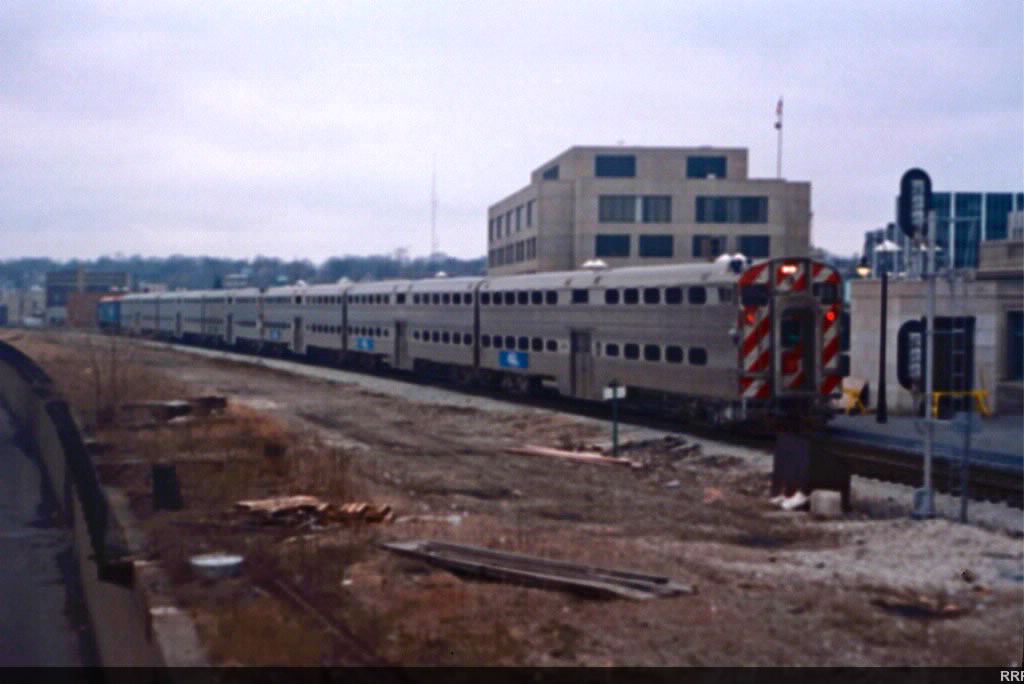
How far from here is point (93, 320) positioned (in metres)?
111

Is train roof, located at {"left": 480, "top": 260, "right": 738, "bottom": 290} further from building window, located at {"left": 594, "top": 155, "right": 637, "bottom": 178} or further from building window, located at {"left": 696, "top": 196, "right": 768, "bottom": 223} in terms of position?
building window, located at {"left": 594, "top": 155, "right": 637, "bottom": 178}

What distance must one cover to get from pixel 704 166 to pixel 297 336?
121 ft

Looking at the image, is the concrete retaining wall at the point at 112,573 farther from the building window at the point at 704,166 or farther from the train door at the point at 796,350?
the building window at the point at 704,166

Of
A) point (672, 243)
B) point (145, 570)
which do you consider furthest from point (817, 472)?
point (672, 243)

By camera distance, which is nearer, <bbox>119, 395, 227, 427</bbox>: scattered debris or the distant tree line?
<bbox>119, 395, 227, 427</bbox>: scattered debris

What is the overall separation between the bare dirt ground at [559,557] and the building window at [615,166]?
5951 cm

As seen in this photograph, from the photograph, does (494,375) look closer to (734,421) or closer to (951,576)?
(734,421)

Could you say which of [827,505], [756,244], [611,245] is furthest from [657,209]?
[827,505]

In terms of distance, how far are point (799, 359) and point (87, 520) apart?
46.2ft

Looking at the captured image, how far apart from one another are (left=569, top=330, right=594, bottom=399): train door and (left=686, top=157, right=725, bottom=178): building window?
5253 cm

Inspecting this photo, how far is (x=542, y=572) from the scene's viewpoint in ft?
35.9

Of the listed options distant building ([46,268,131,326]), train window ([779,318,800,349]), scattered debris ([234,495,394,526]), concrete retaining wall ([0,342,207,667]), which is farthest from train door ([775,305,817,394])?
distant building ([46,268,131,326])

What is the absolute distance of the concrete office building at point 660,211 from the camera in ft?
253

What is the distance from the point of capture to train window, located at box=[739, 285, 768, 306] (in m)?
22.1
